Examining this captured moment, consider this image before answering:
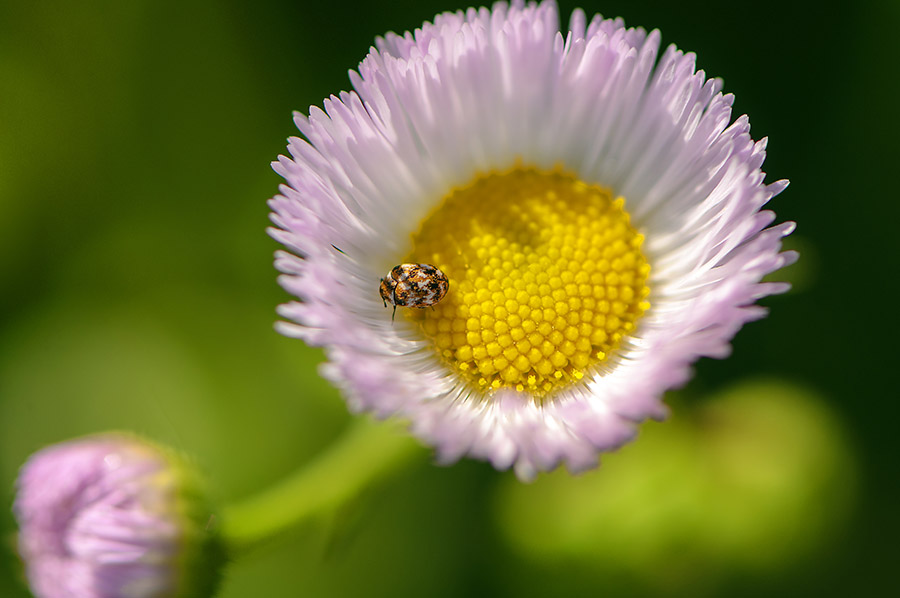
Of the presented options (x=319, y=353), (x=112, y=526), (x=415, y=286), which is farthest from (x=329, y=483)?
(x=319, y=353)

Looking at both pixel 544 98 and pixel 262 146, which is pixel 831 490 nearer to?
pixel 544 98

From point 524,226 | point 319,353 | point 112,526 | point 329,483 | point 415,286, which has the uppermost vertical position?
point 524,226

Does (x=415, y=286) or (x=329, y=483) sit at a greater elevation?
(x=415, y=286)

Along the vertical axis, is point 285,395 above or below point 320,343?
below

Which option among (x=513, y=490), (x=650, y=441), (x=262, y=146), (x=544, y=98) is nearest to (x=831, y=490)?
(x=650, y=441)

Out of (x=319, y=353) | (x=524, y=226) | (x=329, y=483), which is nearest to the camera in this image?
(x=524, y=226)

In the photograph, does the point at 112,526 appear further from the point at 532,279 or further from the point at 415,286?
the point at 532,279

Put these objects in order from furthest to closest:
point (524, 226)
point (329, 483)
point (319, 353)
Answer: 1. point (319, 353)
2. point (329, 483)
3. point (524, 226)
